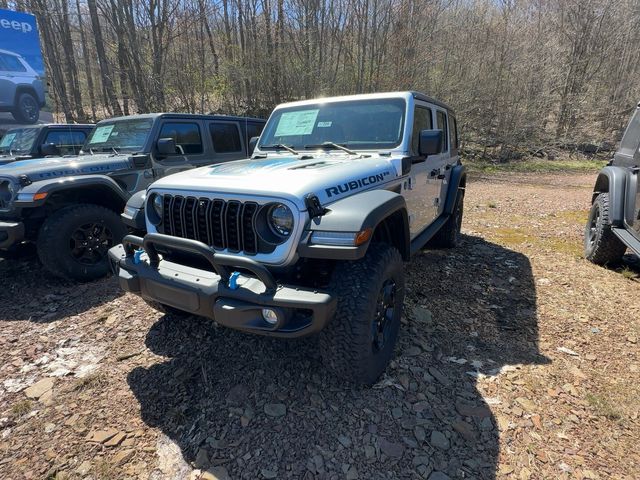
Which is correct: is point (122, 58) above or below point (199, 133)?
above

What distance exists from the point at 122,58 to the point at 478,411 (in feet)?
49.8

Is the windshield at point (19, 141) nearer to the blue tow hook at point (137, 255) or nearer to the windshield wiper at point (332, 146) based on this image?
the blue tow hook at point (137, 255)

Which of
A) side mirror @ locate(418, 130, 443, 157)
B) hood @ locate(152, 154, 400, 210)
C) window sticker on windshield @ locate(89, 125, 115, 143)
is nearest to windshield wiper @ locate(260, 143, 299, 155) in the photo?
hood @ locate(152, 154, 400, 210)

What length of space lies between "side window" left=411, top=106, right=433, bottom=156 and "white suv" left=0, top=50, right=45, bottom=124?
12048 mm

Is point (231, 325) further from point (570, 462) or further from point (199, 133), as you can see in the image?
point (199, 133)

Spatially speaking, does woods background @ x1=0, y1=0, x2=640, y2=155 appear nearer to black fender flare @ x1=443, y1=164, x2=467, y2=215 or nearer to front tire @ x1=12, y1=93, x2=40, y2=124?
front tire @ x1=12, y1=93, x2=40, y2=124

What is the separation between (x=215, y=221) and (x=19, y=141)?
715 cm

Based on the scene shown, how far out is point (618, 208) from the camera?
418 centimetres

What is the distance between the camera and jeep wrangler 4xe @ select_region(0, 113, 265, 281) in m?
3.99

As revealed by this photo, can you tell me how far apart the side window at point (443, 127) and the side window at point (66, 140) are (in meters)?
6.44

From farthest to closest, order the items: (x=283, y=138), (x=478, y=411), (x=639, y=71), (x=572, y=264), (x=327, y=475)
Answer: (x=639, y=71), (x=572, y=264), (x=283, y=138), (x=478, y=411), (x=327, y=475)

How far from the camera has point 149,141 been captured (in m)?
4.94

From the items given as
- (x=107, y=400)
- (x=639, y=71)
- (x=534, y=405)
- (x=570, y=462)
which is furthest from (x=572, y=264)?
(x=639, y=71)

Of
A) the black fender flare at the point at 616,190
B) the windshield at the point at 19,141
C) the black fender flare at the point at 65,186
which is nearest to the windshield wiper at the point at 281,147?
the black fender flare at the point at 65,186
